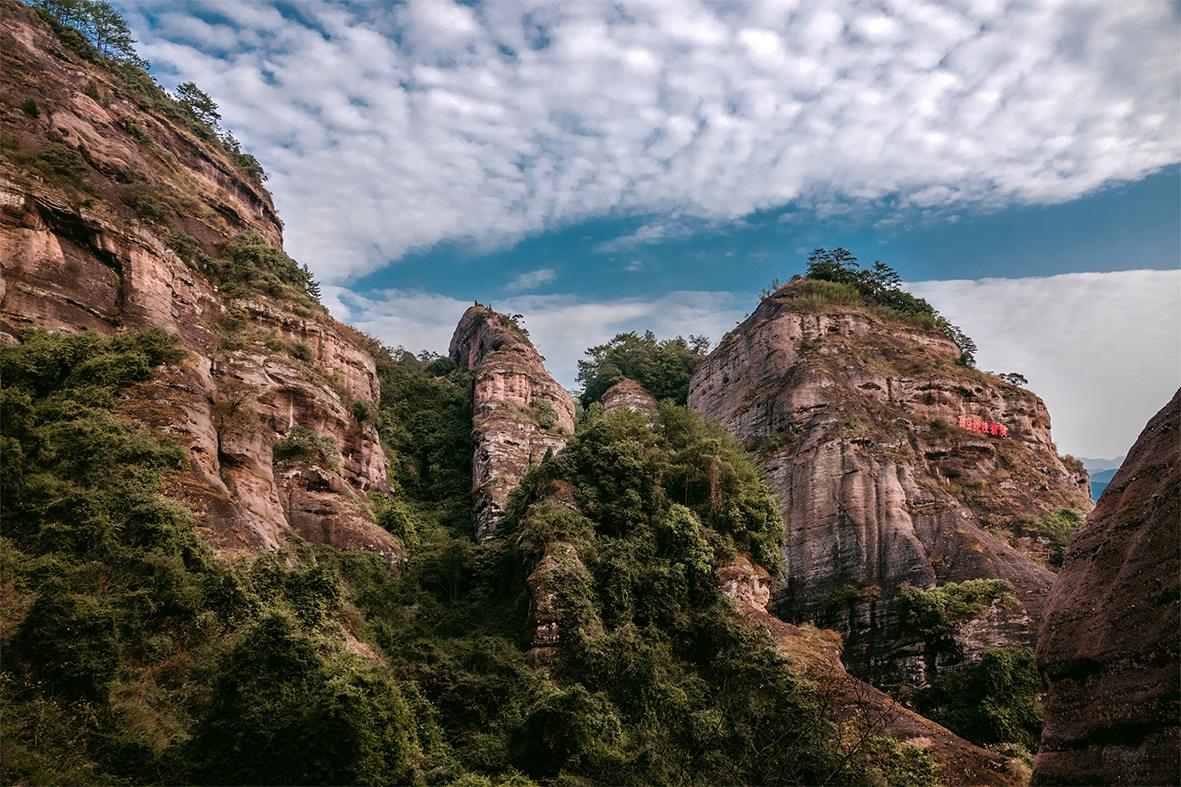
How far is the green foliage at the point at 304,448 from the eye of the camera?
33312mm

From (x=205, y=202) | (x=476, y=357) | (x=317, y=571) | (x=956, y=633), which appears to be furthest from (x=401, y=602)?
(x=476, y=357)

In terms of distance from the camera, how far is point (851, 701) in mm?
22109

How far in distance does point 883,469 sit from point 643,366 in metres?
35.1

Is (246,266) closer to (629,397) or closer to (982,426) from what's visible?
(629,397)

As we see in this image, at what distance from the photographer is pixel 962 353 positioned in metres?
62.3

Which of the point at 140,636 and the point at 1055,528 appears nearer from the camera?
the point at 140,636

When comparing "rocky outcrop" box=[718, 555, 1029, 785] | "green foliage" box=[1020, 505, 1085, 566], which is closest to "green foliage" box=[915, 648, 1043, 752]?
"rocky outcrop" box=[718, 555, 1029, 785]

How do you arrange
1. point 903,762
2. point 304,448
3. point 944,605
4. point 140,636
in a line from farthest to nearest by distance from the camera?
point 944,605, point 304,448, point 903,762, point 140,636

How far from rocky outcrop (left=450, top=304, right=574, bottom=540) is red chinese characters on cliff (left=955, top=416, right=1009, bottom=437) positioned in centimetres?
2886

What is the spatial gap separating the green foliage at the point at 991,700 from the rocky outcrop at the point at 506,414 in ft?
80.4

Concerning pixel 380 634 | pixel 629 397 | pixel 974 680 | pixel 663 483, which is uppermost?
pixel 629 397

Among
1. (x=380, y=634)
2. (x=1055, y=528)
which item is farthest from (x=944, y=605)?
(x=380, y=634)

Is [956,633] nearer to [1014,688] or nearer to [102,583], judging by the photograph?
[1014,688]

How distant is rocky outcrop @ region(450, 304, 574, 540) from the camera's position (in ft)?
156
